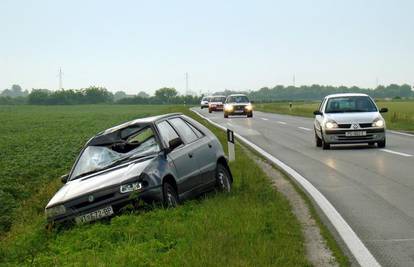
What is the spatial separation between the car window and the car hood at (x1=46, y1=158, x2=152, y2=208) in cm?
75

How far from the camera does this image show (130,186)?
29.8ft

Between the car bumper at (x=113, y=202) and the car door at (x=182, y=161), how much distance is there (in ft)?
2.43

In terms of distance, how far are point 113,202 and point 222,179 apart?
9.29 ft

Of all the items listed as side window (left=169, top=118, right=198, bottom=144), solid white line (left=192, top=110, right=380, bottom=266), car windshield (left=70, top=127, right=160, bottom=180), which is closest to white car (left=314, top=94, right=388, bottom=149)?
solid white line (left=192, top=110, right=380, bottom=266)

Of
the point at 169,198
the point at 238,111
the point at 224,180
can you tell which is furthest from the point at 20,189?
the point at 238,111

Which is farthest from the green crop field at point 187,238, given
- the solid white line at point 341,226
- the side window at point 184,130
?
the side window at point 184,130

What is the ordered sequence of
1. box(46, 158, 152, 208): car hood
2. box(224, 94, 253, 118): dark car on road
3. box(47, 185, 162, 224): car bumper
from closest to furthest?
box(47, 185, 162, 224): car bumper, box(46, 158, 152, 208): car hood, box(224, 94, 253, 118): dark car on road

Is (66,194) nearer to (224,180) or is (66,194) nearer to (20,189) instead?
(224,180)

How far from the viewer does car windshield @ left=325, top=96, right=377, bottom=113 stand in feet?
68.6

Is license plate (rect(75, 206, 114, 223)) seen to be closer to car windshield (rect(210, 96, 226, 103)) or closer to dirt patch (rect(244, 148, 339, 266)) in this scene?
dirt patch (rect(244, 148, 339, 266))

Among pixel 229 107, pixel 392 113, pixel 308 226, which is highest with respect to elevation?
pixel 308 226

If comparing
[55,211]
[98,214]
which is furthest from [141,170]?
[55,211]

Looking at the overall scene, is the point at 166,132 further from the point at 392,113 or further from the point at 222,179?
the point at 392,113

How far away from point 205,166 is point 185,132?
1.99ft
